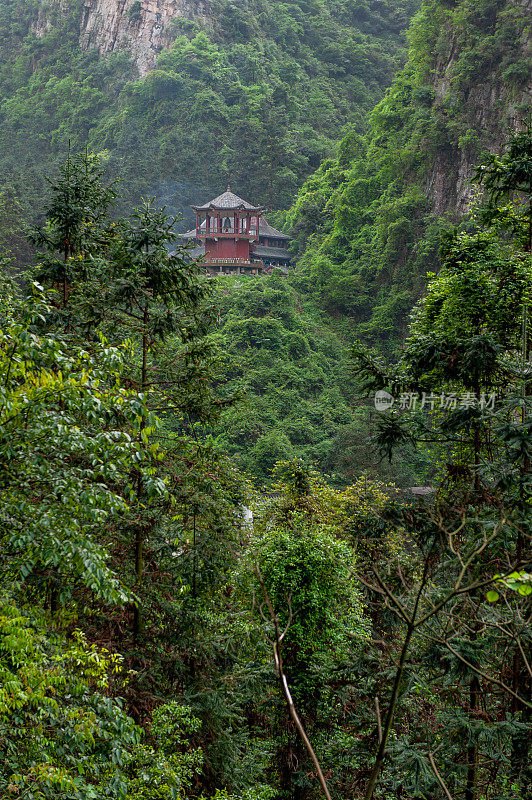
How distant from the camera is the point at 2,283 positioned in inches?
447

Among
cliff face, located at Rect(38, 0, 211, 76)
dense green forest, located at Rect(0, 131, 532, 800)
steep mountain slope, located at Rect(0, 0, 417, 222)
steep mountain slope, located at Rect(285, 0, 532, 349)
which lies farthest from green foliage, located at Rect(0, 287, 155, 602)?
cliff face, located at Rect(38, 0, 211, 76)

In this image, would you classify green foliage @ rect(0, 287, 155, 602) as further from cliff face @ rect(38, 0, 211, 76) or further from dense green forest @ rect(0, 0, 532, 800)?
cliff face @ rect(38, 0, 211, 76)

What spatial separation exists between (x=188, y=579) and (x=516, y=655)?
14.2 ft

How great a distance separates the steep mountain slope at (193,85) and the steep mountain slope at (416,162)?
39.5ft

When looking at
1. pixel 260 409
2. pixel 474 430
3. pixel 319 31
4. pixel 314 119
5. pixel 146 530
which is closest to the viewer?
pixel 146 530

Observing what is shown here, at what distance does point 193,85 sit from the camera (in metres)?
53.8

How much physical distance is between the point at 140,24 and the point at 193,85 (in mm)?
11530

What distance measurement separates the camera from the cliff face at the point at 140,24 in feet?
192

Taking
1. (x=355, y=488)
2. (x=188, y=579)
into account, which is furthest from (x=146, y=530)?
(x=355, y=488)

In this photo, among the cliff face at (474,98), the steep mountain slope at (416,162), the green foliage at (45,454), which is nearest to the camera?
the green foliage at (45,454)

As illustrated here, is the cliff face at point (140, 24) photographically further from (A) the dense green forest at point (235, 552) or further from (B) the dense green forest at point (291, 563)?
A: (B) the dense green forest at point (291, 563)

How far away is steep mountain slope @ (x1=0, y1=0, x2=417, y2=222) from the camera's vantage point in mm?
50344

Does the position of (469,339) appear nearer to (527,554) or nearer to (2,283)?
(527,554)

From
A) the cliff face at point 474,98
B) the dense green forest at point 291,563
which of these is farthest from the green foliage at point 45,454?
the cliff face at point 474,98
